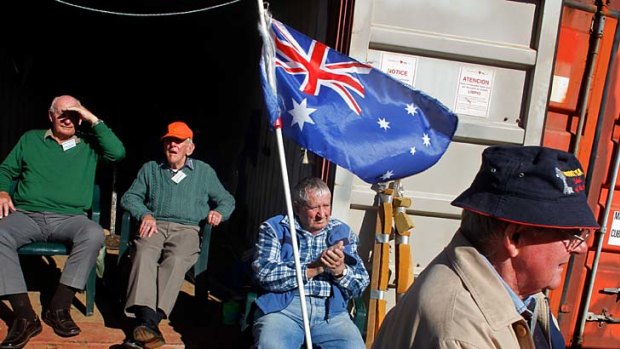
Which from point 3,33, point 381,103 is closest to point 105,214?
point 3,33

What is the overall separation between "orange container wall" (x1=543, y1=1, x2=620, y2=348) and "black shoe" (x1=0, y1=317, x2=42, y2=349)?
3389mm

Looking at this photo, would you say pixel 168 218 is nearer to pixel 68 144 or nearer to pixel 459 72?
pixel 68 144

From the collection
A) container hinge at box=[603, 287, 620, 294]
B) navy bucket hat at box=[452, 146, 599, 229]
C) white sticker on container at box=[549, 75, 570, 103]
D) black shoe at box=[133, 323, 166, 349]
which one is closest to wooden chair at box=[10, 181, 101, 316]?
black shoe at box=[133, 323, 166, 349]

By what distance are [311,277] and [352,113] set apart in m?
1.03

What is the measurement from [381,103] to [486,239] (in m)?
1.56

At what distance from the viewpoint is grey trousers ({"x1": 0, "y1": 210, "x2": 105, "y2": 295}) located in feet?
12.2

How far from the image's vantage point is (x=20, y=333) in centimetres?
360

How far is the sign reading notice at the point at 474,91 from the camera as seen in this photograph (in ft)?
13.3

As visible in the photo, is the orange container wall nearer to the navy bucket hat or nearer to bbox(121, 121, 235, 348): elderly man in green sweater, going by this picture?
bbox(121, 121, 235, 348): elderly man in green sweater

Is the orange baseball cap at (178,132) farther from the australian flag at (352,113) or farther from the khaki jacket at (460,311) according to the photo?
the khaki jacket at (460,311)

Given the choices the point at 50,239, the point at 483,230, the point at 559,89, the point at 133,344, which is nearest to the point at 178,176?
the point at 50,239

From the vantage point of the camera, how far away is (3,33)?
7168 mm

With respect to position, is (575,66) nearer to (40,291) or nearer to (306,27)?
(306,27)

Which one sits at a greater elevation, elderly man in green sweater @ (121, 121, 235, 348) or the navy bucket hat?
the navy bucket hat
